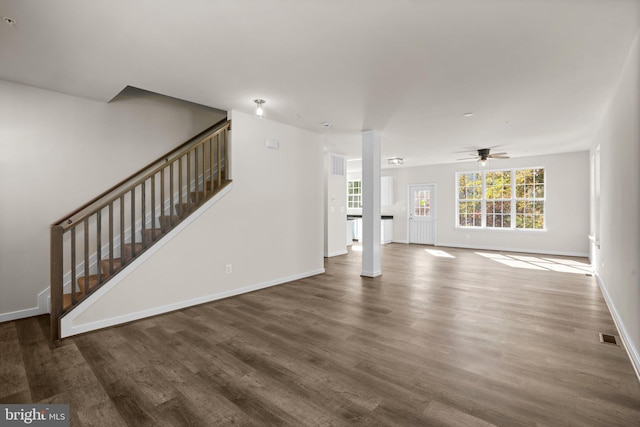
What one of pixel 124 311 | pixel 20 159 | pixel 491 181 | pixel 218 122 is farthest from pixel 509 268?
pixel 20 159

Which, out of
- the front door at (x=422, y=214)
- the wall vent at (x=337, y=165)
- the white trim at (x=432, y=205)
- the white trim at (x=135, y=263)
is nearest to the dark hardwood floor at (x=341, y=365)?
the white trim at (x=135, y=263)

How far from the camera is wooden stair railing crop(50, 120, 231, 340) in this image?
3.13 metres

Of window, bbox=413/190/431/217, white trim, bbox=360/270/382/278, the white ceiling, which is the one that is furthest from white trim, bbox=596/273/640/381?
window, bbox=413/190/431/217

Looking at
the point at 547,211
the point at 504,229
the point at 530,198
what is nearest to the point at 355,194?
the point at 504,229

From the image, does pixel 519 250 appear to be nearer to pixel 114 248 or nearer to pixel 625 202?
pixel 625 202

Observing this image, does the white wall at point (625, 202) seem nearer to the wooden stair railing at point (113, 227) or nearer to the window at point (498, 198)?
the wooden stair railing at point (113, 227)

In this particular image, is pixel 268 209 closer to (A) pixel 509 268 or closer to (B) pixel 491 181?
(A) pixel 509 268

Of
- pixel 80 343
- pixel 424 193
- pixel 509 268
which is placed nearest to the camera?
pixel 80 343

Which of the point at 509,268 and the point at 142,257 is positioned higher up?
the point at 142,257

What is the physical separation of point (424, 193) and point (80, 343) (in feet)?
31.3

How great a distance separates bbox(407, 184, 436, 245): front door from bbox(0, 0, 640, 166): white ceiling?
18.6ft

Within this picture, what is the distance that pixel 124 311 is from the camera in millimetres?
3559

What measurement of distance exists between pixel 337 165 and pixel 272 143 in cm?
326

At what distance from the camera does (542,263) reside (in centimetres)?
709
